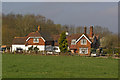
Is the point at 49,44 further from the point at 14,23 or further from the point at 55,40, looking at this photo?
the point at 14,23

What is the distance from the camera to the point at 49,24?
95250mm

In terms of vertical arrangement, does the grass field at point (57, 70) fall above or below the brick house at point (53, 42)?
below

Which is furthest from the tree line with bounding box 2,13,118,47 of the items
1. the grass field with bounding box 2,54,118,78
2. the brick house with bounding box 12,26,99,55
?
the grass field with bounding box 2,54,118,78

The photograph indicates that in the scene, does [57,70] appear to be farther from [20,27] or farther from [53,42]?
[20,27]

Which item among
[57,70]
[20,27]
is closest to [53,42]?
[20,27]

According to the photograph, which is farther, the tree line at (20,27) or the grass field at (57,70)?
the tree line at (20,27)

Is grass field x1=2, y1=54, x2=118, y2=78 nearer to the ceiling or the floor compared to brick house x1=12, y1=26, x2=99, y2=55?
nearer to the floor

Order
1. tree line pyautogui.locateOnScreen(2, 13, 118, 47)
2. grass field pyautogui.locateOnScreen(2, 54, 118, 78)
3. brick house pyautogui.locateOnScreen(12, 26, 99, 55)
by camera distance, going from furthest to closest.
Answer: tree line pyautogui.locateOnScreen(2, 13, 118, 47) < brick house pyautogui.locateOnScreen(12, 26, 99, 55) < grass field pyautogui.locateOnScreen(2, 54, 118, 78)

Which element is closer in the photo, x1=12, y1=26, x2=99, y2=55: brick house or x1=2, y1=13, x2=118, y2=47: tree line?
x1=12, y1=26, x2=99, y2=55: brick house

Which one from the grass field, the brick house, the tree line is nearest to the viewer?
the grass field

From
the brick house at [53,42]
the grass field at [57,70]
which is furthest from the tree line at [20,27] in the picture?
the grass field at [57,70]

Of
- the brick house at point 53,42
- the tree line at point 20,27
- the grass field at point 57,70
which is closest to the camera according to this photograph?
the grass field at point 57,70

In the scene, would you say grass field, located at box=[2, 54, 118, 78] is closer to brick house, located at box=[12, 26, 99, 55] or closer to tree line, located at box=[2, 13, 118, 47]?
brick house, located at box=[12, 26, 99, 55]

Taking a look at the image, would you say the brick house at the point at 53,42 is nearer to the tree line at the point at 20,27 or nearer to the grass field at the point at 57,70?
the tree line at the point at 20,27
